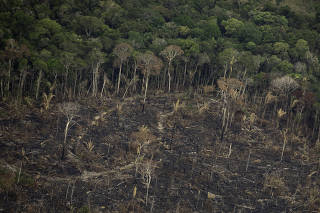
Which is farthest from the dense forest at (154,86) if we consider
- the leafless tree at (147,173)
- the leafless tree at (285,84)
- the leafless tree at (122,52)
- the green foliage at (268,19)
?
the green foliage at (268,19)

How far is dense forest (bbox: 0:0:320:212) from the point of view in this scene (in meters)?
39.4

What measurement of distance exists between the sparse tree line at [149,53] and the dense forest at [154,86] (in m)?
0.20

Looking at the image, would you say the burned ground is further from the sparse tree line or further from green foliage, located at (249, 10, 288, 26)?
green foliage, located at (249, 10, 288, 26)

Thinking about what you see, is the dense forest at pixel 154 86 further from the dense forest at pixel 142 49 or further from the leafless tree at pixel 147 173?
the leafless tree at pixel 147 173

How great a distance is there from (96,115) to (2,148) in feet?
46.3

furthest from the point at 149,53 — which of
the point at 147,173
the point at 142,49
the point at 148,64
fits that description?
the point at 147,173

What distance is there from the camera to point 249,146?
4609 centimetres

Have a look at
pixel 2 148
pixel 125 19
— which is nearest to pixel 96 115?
pixel 2 148

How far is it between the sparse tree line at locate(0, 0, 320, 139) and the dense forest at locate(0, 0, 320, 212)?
199 millimetres

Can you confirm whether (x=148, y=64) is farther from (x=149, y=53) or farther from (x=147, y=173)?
(x=147, y=173)

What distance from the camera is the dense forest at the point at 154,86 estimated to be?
39.4 m

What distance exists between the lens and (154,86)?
60188 millimetres

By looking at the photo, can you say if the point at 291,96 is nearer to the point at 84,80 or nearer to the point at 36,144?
the point at 84,80

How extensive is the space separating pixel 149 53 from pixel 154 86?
18.3 feet
